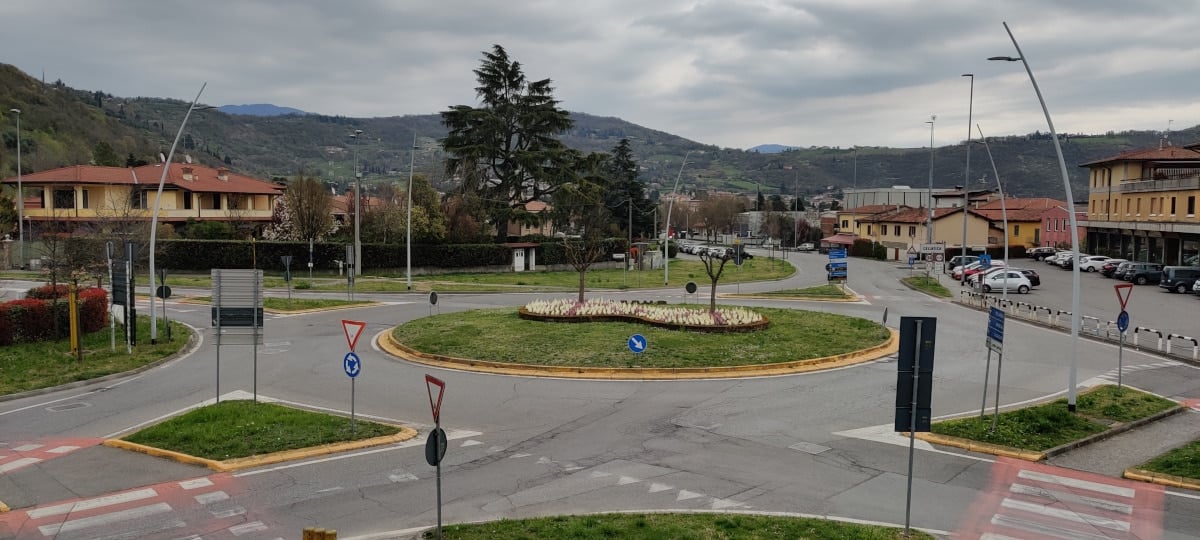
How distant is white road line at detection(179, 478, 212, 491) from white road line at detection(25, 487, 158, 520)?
428mm

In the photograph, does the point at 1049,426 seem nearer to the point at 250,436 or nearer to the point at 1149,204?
the point at 250,436

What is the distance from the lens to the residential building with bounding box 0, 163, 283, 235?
61.6 m

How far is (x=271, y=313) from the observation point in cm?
3612

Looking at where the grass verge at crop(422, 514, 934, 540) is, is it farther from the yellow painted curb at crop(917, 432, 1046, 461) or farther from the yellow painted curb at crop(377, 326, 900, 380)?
→ the yellow painted curb at crop(377, 326, 900, 380)

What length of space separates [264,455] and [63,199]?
6036 cm

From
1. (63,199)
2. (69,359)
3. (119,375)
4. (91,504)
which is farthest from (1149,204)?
(63,199)

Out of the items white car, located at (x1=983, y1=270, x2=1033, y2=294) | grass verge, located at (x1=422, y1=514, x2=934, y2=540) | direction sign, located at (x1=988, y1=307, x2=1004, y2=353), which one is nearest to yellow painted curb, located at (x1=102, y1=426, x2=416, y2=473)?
grass verge, located at (x1=422, y1=514, x2=934, y2=540)

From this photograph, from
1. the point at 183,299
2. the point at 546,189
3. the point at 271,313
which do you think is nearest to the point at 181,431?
the point at 271,313

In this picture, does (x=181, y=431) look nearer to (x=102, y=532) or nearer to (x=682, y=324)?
(x=102, y=532)

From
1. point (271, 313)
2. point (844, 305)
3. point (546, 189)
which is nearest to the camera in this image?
point (271, 313)

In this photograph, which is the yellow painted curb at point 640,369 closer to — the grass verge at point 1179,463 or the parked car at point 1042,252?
the grass verge at point 1179,463

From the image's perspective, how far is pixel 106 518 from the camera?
450 inches

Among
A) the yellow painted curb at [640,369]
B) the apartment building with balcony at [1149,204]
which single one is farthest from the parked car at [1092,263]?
the yellow painted curb at [640,369]

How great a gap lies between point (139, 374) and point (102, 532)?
1393 centimetres
